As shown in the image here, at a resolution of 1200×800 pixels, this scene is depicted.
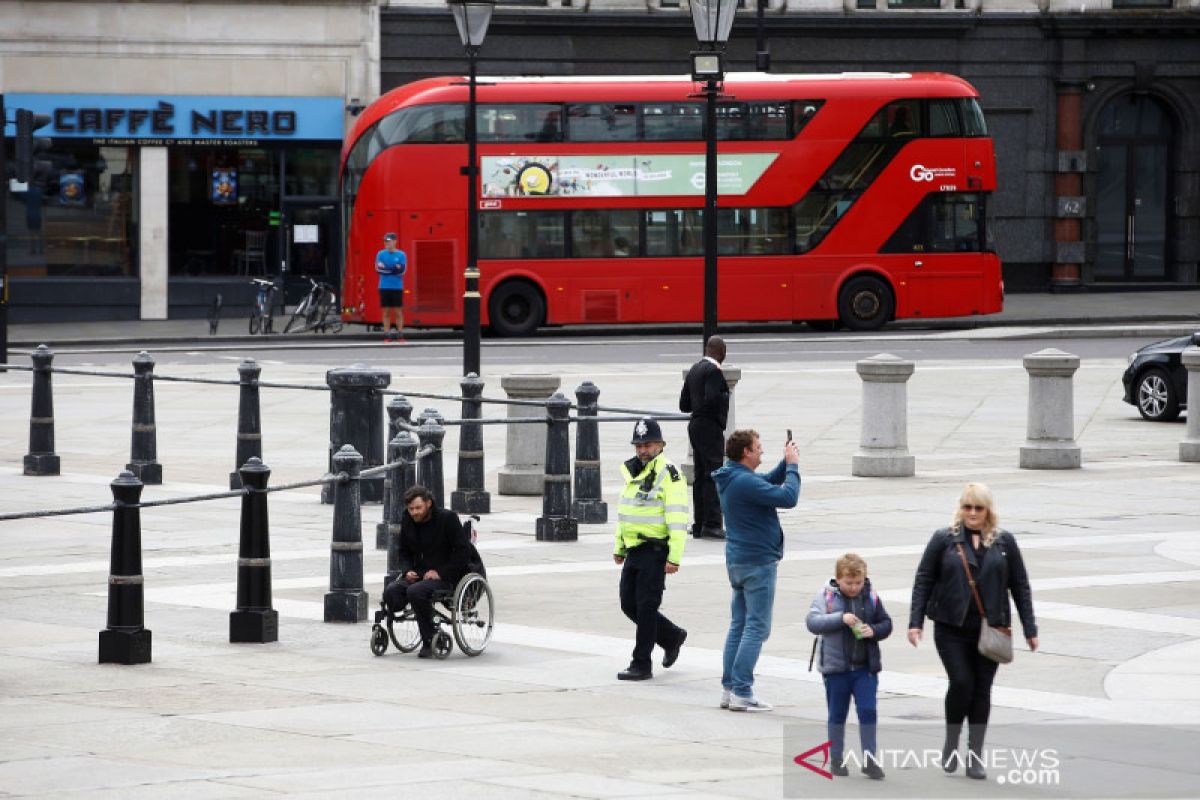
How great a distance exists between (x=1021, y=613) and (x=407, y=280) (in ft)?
92.3

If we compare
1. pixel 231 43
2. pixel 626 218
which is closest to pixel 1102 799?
pixel 626 218

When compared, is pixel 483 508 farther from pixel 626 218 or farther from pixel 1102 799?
pixel 626 218

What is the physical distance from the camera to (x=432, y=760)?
907 cm

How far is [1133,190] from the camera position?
150 ft

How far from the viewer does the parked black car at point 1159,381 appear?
24531 mm

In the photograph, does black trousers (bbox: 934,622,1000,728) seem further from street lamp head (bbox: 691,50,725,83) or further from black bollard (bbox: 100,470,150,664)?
street lamp head (bbox: 691,50,725,83)

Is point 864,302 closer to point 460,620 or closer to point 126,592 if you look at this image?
point 460,620

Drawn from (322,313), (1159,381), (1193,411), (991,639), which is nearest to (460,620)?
(991,639)

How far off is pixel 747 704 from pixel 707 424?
6.24 meters

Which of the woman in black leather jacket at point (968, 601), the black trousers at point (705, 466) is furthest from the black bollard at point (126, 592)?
the black trousers at point (705, 466)

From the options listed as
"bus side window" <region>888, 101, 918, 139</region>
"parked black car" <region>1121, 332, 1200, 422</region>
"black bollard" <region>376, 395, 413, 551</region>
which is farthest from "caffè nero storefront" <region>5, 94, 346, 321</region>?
"black bollard" <region>376, 395, 413, 551</region>

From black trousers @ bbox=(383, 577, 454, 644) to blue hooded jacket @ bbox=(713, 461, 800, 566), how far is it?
6.46ft

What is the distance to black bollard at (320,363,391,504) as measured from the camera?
1786 cm

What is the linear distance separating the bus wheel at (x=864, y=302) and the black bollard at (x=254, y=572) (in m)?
25.6
